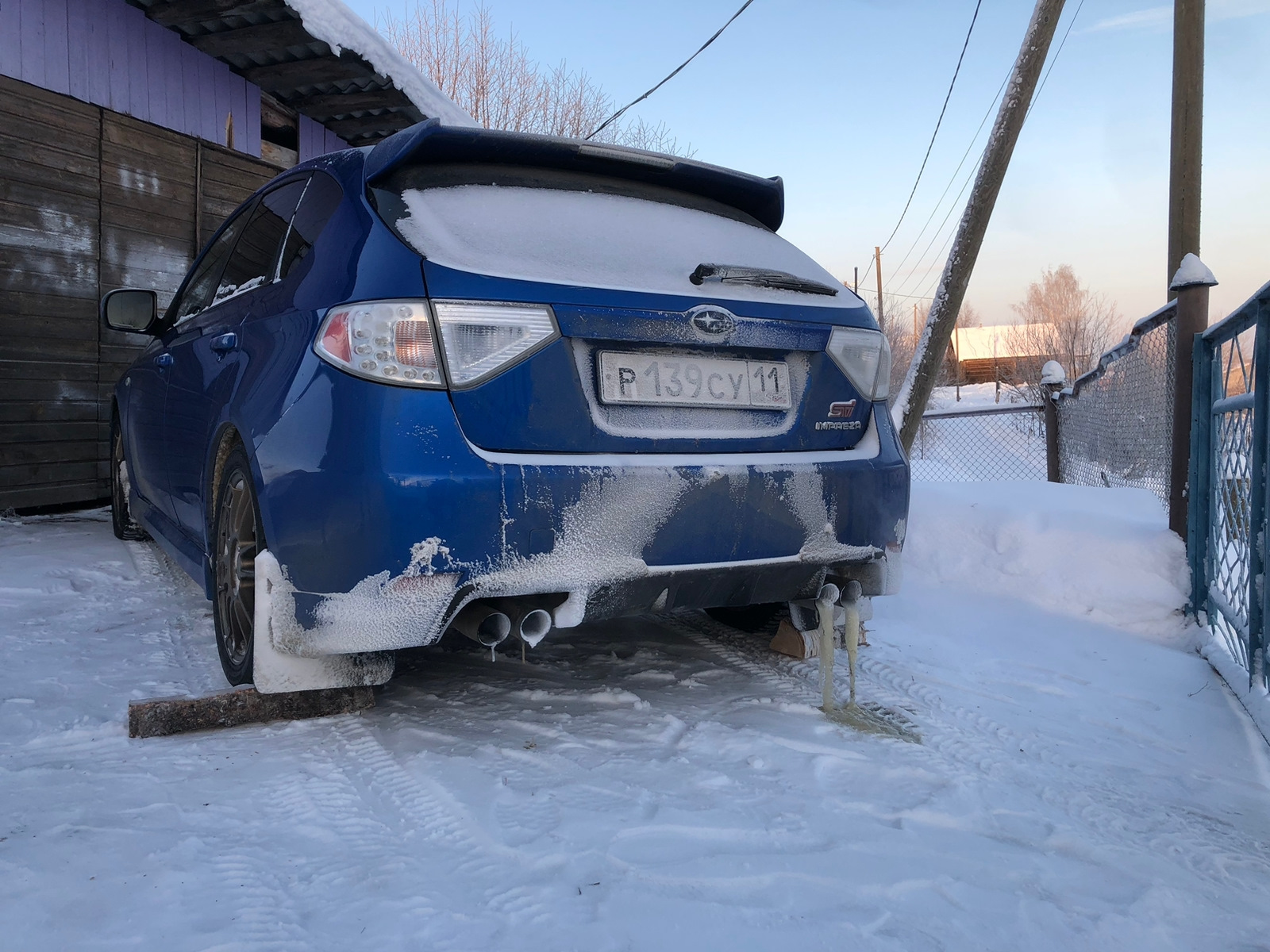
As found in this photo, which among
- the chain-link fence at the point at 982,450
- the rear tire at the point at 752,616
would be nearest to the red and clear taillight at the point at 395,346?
the rear tire at the point at 752,616

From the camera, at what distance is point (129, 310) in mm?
3916

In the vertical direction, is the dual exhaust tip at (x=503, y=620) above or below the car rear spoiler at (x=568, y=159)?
below

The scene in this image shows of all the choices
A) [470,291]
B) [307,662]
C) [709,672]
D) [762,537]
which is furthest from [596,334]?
[709,672]

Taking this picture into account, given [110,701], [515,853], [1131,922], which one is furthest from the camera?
[110,701]

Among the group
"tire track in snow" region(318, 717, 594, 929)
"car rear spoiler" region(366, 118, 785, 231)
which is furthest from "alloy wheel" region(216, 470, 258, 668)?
"car rear spoiler" region(366, 118, 785, 231)

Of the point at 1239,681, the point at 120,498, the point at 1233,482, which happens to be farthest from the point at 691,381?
the point at 120,498

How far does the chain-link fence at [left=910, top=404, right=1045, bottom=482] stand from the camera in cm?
1287

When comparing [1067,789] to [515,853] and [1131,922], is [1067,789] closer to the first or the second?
[1131,922]

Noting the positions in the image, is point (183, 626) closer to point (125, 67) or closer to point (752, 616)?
point (752, 616)

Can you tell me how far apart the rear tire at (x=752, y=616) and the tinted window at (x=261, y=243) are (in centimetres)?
202

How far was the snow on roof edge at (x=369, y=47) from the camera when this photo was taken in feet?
20.7

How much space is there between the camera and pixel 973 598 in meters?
4.57

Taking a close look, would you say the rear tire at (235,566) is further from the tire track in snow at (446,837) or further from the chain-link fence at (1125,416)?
the chain-link fence at (1125,416)

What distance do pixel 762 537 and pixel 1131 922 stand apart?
3.72 feet
